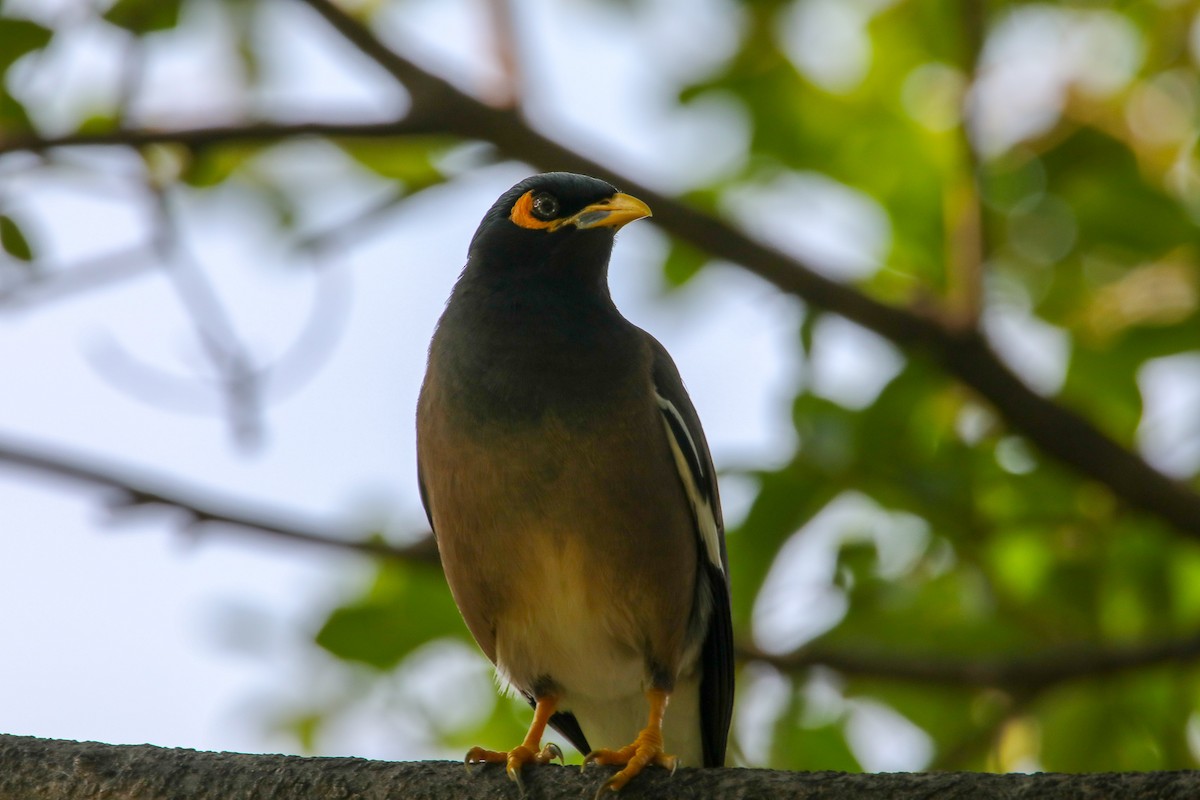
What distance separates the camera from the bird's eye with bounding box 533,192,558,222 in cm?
474

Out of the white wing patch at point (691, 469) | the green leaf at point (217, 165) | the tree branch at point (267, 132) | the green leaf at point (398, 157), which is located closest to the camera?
the white wing patch at point (691, 469)

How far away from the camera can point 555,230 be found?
469 cm

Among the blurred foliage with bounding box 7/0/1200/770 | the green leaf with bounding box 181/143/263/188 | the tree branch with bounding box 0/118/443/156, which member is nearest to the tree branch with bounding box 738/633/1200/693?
the blurred foliage with bounding box 7/0/1200/770

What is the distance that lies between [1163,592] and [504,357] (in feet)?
8.34

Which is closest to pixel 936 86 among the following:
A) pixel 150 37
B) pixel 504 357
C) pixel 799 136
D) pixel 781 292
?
pixel 799 136

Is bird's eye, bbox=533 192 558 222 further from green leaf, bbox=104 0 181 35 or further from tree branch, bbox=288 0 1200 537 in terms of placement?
green leaf, bbox=104 0 181 35

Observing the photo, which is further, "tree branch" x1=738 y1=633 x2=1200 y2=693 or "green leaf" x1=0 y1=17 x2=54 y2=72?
"green leaf" x1=0 y1=17 x2=54 y2=72

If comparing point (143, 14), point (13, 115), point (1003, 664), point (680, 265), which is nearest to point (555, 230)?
point (680, 265)

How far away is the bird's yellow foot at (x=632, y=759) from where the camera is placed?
3471 millimetres

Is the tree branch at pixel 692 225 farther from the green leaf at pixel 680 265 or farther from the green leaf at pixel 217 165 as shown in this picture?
the green leaf at pixel 680 265

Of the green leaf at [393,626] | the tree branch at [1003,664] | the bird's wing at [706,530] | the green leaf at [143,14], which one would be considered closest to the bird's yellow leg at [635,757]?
the bird's wing at [706,530]

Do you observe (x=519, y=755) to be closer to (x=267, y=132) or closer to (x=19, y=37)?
(x=267, y=132)

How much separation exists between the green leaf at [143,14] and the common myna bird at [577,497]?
1.58 meters

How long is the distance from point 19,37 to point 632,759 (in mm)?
3066
